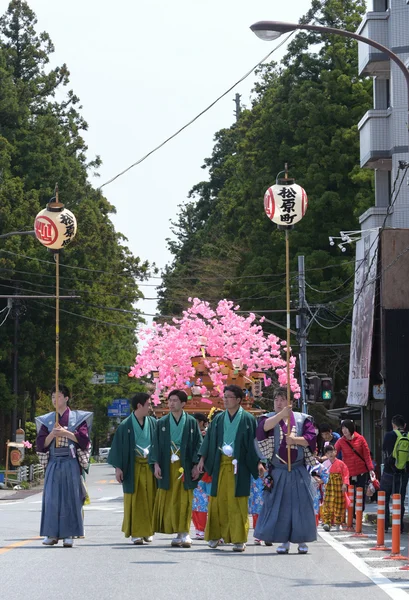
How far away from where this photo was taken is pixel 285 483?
1414 centimetres

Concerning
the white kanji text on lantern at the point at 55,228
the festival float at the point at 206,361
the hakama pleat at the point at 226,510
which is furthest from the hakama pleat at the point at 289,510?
the festival float at the point at 206,361

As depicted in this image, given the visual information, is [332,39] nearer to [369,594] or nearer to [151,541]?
[151,541]

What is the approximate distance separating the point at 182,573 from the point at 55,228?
8.44 m

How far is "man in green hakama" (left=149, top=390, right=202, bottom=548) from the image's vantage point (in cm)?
1517

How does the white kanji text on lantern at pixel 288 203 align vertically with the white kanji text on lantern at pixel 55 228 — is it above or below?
above

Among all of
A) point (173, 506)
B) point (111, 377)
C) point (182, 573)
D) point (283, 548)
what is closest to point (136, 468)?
point (173, 506)

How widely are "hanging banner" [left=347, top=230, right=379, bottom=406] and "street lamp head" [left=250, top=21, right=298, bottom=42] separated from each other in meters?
13.4

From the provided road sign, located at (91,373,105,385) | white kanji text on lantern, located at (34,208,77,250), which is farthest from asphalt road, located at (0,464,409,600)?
road sign, located at (91,373,105,385)

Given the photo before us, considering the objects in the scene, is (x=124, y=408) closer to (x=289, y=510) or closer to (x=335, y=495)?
(x=335, y=495)

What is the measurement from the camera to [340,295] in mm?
44219

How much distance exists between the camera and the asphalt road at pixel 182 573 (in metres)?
9.84

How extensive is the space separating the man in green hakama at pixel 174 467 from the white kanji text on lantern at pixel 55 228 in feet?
13.5

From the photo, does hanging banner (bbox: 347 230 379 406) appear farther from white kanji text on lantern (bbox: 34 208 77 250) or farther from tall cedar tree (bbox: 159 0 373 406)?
white kanji text on lantern (bbox: 34 208 77 250)

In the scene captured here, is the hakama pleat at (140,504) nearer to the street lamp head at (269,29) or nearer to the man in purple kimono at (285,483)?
the man in purple kimono at (285,483)
